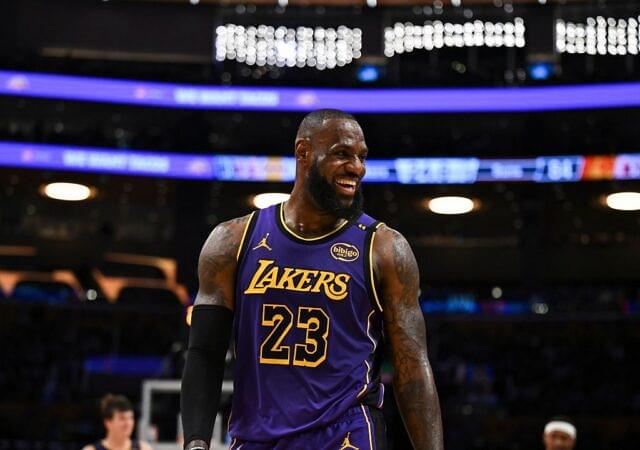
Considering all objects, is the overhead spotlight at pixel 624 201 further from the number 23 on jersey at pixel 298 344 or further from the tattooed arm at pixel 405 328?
the number 23 on jersey at pixel 298 344

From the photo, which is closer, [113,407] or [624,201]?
[113,407]

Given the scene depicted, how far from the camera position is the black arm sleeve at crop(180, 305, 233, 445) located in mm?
3865

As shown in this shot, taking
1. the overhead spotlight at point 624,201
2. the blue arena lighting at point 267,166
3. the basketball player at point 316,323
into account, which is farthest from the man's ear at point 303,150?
the overhead spotlight at point 624,201

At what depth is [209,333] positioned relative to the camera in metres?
4.02

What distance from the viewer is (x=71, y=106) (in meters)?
22.0

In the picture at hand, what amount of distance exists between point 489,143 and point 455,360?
162 inches

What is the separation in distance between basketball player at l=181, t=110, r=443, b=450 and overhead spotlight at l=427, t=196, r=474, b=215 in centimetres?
1833

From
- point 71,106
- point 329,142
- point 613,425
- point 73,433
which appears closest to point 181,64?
point 71,106

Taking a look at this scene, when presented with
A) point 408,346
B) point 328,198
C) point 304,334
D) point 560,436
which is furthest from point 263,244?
point 560,436

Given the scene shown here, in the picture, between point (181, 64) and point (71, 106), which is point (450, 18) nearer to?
point (181, 64)

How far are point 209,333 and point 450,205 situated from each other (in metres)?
19.1

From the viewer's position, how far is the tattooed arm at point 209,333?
3.88m

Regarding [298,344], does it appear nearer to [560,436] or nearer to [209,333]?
[209,333]

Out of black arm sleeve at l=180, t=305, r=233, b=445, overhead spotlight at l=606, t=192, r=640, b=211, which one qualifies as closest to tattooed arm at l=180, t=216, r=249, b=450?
black arm sleeve at l=180, t=305, r=233, b=445
